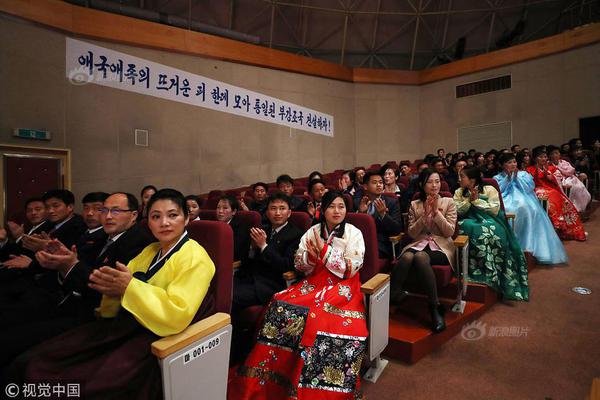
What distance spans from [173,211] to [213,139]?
4.70 m

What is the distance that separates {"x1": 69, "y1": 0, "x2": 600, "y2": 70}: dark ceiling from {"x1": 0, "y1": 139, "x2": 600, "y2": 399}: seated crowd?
247 inches

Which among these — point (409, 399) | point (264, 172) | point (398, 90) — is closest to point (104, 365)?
point (409, 399)

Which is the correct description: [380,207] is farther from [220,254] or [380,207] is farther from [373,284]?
[220,254]

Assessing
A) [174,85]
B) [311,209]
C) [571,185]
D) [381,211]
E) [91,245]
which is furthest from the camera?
[174,85]

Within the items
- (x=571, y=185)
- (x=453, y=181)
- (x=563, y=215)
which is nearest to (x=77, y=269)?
(x=453, y=181)

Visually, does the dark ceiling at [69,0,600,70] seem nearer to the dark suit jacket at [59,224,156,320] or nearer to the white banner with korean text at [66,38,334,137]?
the white banner with korean text at [66,38,334,137]

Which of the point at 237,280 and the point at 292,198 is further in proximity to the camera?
the point at 292,198

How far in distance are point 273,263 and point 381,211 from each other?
0.91m

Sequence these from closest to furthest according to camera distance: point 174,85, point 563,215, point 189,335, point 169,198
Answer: point 189,335 < point 169,198 < point 563,215 < point 174,85

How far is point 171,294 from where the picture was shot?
3.64 feet

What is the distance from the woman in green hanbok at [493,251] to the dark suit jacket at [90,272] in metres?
2.13

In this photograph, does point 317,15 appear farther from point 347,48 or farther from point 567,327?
point 567,327

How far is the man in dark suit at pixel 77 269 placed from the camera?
3.99 feet

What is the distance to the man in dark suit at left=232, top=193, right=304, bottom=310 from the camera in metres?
1.80
